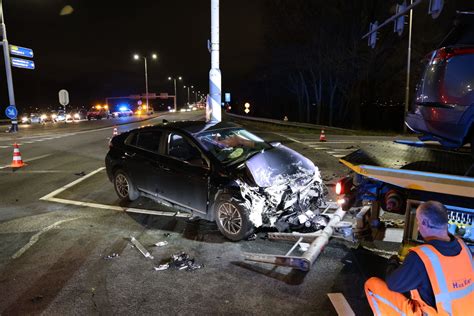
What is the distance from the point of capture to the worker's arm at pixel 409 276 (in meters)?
2.66

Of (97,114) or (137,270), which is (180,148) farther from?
(97,114)

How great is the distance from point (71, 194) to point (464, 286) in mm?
8110

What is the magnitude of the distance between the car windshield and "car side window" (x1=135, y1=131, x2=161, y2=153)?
94 cm

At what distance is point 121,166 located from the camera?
25.4 feet

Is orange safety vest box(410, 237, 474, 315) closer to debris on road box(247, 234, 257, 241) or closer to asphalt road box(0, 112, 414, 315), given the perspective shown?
asphalt road box(0, 112, 414, 315)

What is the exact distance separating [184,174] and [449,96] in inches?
152

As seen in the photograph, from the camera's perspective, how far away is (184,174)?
6355mm

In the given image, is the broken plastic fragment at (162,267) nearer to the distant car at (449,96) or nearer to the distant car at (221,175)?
the distant car at (221,175)

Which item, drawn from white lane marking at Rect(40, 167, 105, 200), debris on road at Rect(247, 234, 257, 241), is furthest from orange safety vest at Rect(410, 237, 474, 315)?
white lane marking at Rect(40, 167, 105, 200)

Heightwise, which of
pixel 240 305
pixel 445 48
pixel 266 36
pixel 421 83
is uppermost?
pixel 266 36

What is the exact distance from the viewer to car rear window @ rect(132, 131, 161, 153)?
7.10m

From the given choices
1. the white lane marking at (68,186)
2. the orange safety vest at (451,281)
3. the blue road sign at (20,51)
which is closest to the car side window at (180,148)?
the white lane marking at (68,186)

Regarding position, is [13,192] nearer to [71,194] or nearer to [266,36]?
[71,194]

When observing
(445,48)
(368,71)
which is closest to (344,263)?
(445,48)
